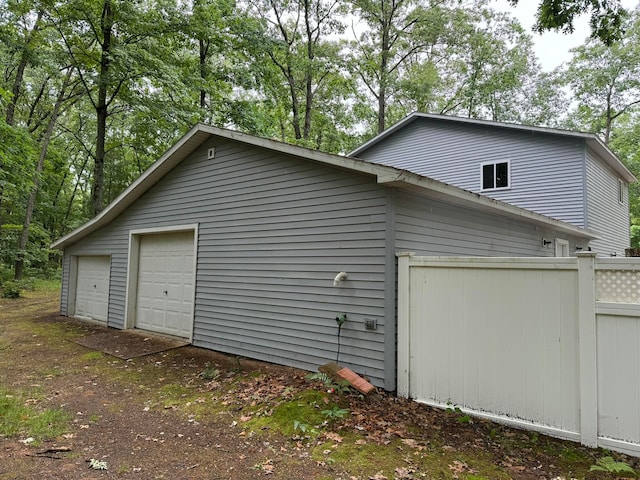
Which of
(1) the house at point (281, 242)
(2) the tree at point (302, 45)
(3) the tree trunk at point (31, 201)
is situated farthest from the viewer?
(2) the tree at point (302, 45)

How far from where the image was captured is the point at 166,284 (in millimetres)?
8141

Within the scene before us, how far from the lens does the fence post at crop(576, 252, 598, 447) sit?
3.18m

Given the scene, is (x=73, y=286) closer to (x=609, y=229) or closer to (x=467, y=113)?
(x=609, y=229)

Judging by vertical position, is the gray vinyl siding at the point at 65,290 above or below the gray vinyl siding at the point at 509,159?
below

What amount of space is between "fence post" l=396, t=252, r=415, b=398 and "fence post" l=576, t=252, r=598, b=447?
1700 mm

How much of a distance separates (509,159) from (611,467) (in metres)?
10.8

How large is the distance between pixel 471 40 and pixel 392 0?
189 inches

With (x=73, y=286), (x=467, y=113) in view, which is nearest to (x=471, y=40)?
(x=467, y=113)

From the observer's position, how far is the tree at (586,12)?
17.0 ft

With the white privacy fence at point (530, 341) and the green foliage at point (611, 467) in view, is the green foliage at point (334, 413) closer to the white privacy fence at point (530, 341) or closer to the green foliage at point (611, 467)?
the white privacy fence at point (530, 341)

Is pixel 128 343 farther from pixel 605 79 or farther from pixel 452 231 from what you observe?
pixel 605 79

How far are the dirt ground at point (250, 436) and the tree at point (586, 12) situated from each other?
5544mm

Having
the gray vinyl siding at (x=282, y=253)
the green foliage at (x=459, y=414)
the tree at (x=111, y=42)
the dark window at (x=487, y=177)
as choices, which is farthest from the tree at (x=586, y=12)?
the tree at (x=111, y=42)

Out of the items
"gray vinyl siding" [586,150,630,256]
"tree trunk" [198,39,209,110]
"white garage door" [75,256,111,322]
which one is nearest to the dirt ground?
"white garage door" [75,256,111,322]
